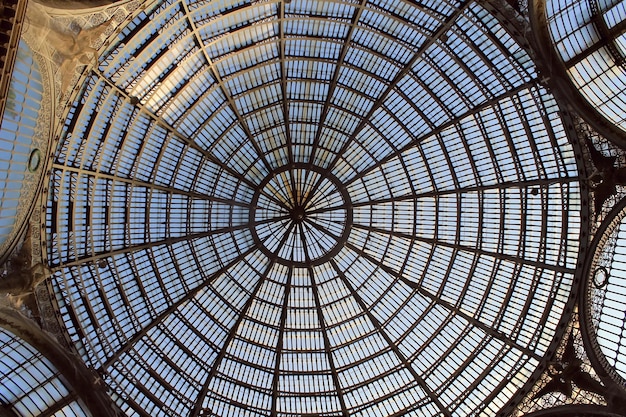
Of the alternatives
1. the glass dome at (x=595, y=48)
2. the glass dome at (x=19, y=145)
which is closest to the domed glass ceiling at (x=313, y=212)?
the glass dome at (x=595, y=48)

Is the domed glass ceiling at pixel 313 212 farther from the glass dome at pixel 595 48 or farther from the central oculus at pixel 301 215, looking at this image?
the glass dome at pixel 595 48

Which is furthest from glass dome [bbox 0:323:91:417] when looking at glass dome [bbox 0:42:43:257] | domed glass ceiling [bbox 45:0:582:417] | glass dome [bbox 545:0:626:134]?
glass dome [bbox 545:0:626:134]

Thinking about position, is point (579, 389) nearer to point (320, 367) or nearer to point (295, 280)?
point (320, 367)

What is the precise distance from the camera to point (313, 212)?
119 feet

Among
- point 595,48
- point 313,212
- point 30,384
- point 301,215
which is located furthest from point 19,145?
point 595,48

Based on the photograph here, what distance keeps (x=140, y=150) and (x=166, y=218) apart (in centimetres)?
500

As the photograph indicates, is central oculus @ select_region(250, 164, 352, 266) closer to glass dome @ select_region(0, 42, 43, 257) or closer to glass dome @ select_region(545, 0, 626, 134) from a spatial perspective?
glass dome @ select_region(0, 42, 43, 257)

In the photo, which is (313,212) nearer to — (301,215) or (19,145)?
(301,215)

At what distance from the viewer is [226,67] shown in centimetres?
3164

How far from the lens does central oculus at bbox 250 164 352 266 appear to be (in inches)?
1433

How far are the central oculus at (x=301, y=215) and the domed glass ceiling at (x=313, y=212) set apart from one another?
0.14 metres

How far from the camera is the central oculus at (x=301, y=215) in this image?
36.4m

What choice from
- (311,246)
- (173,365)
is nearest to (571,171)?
(311,246)

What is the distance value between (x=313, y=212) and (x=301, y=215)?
0.86 meters
